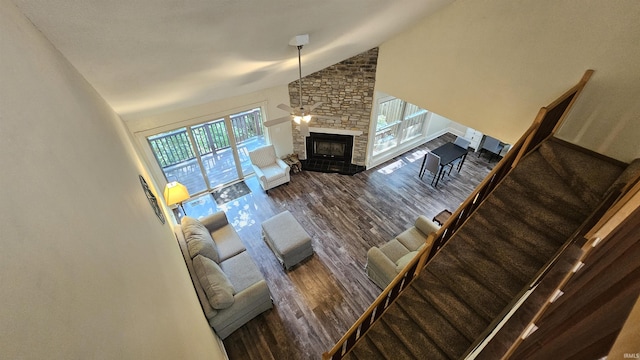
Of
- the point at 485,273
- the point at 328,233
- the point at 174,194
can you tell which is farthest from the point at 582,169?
the point at 174,194

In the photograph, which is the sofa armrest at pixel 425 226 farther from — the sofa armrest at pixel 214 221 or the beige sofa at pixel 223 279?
the sofa armrest at pixel 214 221

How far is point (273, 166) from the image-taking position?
670cm

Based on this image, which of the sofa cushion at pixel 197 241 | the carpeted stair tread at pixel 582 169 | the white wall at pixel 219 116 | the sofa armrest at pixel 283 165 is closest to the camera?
the carpeted stair tread at pixel 582 169

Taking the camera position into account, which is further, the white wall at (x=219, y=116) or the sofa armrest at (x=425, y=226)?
the white wall at (x=219, y=116)

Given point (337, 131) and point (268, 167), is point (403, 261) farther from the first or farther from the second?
point (268, 167)

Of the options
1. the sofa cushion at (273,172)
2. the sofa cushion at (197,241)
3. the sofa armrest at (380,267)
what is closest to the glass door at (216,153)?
the sofa cushion at (273,172)

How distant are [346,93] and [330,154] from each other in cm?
184

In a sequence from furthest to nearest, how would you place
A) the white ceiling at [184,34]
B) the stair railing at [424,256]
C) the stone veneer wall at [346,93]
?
the stone veneer wall at [346,93], the stair railing at [424,256], the white ceiling at [184,34]

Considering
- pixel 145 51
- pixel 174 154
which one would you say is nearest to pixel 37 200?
pixel 145 51

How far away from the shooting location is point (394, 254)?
4395 mm

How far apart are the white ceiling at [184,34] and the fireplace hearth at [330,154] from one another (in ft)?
10.4

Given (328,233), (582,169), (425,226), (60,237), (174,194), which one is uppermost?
(60,237)

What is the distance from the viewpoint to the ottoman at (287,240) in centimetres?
451

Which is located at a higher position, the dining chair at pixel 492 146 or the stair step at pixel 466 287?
the stair step at pixel 466 287
